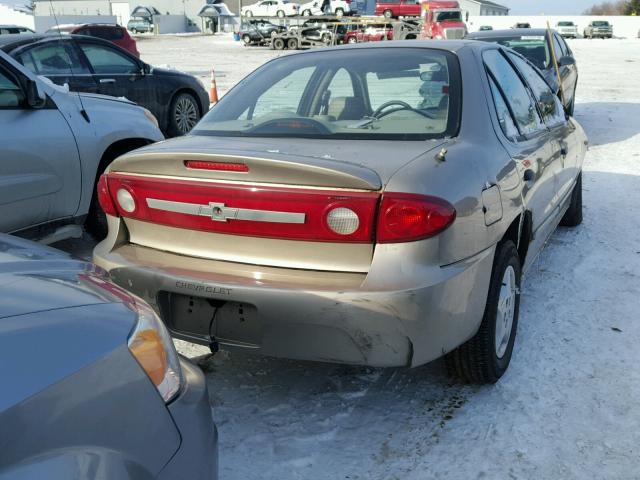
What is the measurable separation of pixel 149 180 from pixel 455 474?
1745 mm

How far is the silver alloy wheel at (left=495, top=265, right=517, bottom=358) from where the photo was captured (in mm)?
3246

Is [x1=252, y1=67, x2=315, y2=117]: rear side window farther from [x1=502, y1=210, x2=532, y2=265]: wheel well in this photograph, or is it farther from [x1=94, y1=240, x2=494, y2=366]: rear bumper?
[x1=502, y1=210, x2=532, y2=265]: wheel well

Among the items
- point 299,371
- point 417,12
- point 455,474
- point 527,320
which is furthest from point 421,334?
point 417,12

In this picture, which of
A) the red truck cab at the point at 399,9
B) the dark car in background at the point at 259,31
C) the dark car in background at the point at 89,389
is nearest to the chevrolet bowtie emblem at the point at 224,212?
the dark car in background at the point at 89,389

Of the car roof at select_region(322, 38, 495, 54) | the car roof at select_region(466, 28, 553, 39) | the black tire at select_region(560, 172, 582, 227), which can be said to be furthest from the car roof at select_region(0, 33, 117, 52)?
the black tire at select_region(560, 172, 582, 227)

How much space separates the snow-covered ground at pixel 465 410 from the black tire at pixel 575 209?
1229 millimetres

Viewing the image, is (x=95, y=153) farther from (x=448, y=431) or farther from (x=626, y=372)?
(x=626, y=372)

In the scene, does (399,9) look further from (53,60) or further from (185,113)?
(53,60)

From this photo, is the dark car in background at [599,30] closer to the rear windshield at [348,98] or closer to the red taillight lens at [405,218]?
the rear windshield at [348,98]

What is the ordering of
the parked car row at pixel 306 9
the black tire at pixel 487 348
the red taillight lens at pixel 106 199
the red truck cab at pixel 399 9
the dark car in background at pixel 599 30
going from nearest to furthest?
the black tire at pixel 487 348
the red taillight lens at pixel 106 199
the red truck cab at pixel 399 9
the parked car row at pixel 306 9
the dark car in background at pixel 599 30

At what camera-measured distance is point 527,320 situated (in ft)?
13.1

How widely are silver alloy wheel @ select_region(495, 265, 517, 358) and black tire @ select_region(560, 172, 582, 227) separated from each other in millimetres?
2409

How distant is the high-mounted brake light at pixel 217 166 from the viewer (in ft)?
9.02

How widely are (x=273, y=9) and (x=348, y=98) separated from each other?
4538 centimetres
